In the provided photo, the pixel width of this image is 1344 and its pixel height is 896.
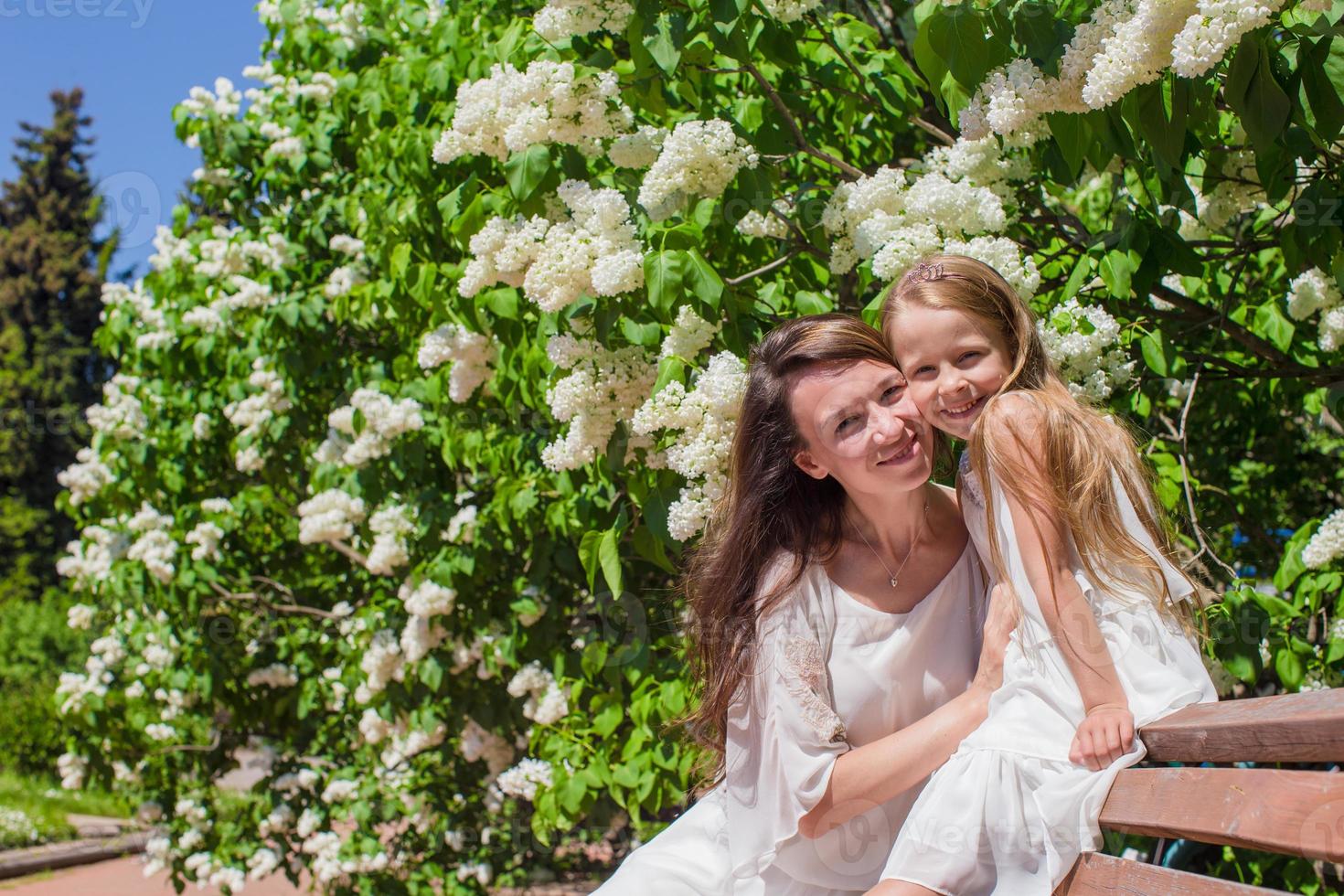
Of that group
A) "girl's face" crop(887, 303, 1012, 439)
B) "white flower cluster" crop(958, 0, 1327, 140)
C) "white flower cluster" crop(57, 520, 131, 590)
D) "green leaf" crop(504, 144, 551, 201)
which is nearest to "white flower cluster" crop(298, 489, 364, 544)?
"white flower cluster" crop(57, 520, 131, 590)

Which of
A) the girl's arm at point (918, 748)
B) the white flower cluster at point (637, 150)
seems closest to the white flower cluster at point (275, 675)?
the white flower cluster at point (637, 150)

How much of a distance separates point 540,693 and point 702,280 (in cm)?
228

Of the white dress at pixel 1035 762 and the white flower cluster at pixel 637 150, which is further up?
the white flower cluster at pixel 637 150

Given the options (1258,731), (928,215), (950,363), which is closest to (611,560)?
(928,215)

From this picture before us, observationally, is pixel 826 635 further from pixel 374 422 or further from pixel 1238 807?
pixel 374 422

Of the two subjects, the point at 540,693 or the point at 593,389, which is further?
the point at 540,693

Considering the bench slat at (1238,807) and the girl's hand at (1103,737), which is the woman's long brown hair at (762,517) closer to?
the girl's hand at (1103,737)

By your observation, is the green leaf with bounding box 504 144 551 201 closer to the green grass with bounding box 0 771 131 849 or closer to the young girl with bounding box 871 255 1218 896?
the young girl with bounding box 871 255 1218 896

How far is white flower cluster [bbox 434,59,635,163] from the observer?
131 inches

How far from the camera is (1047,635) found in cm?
206

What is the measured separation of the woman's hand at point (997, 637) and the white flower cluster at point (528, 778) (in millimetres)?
2422

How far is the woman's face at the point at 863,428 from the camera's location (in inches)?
94.0

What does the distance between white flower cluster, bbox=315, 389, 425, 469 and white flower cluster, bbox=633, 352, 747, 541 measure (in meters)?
2.15

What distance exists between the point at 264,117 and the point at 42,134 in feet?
110
